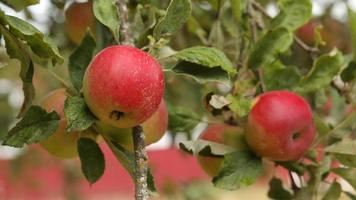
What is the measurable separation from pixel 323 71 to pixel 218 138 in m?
0.25

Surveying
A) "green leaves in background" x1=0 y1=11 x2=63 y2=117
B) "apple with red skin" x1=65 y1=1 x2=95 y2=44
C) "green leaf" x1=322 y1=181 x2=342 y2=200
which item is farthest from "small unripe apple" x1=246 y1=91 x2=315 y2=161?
"apple with red skin" x1=65 y1=1 x2=95 y2=44

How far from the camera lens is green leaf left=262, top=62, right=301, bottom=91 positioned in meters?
1.40

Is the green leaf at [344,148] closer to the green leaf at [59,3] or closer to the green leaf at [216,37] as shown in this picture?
the green leaf at [216,37]

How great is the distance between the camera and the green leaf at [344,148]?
51.6 inches

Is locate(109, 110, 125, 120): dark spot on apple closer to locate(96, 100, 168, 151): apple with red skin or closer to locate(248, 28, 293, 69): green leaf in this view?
locate(96, 100, 168, 151): apple with red skin

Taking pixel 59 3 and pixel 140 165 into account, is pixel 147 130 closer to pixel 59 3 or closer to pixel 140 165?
pixel 140 165

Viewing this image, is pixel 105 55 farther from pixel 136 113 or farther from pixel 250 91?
pixel 250 91

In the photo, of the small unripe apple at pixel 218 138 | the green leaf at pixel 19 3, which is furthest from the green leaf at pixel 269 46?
the green leaf at pixel 19 3

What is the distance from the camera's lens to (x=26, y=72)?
1.06 m

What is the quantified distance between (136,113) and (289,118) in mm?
389

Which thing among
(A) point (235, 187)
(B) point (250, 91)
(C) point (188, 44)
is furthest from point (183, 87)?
(A) point (235, 187)

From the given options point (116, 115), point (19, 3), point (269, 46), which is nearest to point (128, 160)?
point (116, 115)

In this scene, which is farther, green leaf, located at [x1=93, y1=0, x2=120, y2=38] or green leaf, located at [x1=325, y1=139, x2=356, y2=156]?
green leaf, located at [x1=325, y1=139, x2=356, y2=156]

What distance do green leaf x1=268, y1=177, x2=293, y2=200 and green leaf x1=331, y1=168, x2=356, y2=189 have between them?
142mm
